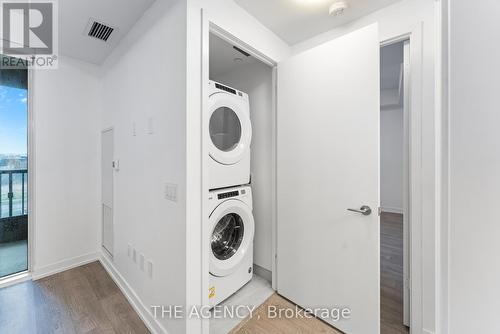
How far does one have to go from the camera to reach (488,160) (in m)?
0.39

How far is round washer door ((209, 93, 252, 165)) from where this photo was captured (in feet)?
5.36

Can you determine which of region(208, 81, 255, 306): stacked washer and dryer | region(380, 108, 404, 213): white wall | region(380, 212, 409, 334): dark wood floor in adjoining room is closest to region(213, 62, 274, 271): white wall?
region(208, 81, 255, 306): stacked washer and dryer

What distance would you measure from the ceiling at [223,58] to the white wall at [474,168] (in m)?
1.70

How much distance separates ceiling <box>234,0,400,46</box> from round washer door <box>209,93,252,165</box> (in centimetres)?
64

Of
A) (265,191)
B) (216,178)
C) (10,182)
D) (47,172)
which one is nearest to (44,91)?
(47,172)

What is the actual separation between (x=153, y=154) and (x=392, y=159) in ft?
16.7

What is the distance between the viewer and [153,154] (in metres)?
1.43

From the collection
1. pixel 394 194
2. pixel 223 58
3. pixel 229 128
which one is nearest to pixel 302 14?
pixel 223 58

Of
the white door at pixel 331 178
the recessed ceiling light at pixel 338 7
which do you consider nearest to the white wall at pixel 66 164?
the white door at pixel 331 178

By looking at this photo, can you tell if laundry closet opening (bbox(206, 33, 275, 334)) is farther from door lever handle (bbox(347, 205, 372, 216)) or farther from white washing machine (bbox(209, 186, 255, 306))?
door lever handle (bbox(347, 205, 372, 216))

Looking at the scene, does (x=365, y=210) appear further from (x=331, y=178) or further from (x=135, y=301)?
(x=135, y=301)

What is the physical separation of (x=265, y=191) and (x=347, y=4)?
1629 mm

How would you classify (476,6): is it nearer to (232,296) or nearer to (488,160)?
(488,160)

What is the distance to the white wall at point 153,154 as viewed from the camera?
1.17 meters
